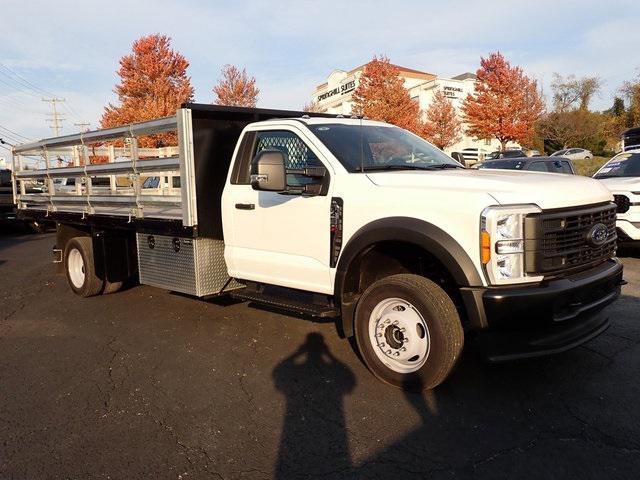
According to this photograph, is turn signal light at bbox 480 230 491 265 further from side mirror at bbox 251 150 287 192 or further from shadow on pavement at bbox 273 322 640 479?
side mirror at bbox 251 150 287 192

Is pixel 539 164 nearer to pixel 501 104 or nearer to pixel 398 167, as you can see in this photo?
pixel 398 167

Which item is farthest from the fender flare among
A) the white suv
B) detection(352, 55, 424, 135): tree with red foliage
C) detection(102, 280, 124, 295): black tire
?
detection(352, 55, 424, 135): tree with red foliage

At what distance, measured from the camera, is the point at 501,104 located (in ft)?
108

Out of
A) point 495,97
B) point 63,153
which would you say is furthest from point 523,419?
point 495,97

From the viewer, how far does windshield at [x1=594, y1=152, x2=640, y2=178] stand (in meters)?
9.00

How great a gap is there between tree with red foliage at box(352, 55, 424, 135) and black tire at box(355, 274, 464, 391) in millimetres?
25785

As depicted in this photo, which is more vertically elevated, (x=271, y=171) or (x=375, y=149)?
(x=375, y=149)

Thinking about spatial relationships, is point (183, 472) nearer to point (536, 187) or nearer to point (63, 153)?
point (536, 187)

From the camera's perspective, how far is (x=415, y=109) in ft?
98.7

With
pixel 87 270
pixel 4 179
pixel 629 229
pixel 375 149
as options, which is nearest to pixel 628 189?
pixel 629 229

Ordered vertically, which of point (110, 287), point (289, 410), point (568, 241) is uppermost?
point (568, 241)

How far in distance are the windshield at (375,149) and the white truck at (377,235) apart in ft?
0.07

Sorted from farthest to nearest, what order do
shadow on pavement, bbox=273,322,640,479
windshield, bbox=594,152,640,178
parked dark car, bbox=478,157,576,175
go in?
parked dark car, bbox=478,157,576,175 → windshield, bbox=594,152,640,178 → shadow on pavement, bbox=273,322,640,479

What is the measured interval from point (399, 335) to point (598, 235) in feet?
5.30
